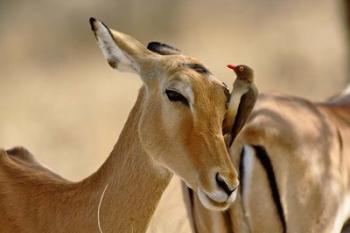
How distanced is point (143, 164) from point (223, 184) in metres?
0.41

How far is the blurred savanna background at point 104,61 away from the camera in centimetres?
934

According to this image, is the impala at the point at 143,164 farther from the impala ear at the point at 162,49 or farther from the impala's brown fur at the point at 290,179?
the impala's brown fur at the point at 290,179

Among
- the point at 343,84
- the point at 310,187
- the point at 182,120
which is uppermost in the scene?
the point at 182,120

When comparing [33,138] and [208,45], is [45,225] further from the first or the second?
[208,45]

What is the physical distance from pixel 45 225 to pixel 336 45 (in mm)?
7547

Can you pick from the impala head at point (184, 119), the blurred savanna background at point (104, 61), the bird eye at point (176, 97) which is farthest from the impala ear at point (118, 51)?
the blurred savanna background at point (104, 61)

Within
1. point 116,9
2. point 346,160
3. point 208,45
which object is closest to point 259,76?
point 208,45

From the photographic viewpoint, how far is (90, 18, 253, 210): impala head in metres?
4.15

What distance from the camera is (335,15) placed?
12.1m

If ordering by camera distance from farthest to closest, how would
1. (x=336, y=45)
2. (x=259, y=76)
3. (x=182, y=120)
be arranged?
(x=336, y=45)
(x=259, y=76)
(x=182, y=120)

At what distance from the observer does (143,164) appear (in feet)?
14.5

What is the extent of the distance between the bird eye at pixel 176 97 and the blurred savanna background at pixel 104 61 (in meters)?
4.36

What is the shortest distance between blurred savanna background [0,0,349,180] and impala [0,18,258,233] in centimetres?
399

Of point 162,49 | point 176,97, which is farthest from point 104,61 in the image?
point 176,97
